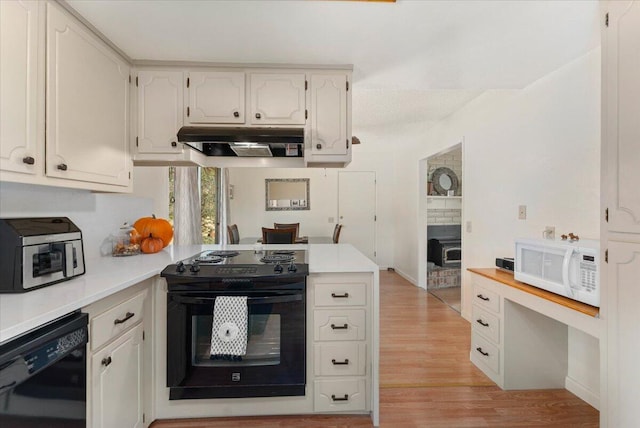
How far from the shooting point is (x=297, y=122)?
2016mm

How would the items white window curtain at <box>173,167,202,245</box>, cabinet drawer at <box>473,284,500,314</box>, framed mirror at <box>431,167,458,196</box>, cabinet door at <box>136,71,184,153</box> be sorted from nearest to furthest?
cabinet door at <box>136,71,184,153</box> < cabinet drawer at <box>473,284,500,314</box> < white window curtain at <box>173,167,202,245</box> < framed mirror at <box>431,167,458,196</box>

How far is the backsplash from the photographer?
4.49 feet

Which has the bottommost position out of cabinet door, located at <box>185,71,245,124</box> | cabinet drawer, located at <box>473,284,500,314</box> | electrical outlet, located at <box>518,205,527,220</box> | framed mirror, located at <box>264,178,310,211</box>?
cabinet drawer, located at <box>473,284,500,314</box>

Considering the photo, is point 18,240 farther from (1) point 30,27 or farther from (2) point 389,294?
(2) point 389,294

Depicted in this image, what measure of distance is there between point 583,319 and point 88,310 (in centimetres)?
231

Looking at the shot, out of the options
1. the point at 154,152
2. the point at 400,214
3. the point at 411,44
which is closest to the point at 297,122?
the point at 411,44

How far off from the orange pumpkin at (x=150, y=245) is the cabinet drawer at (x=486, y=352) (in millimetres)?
2570

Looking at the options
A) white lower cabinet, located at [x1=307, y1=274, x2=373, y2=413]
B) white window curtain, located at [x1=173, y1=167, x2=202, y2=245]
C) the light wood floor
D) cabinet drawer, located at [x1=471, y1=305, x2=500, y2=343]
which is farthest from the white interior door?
white lower cabinet, located at [x1=307, y1=274, x2=373, y2=413]

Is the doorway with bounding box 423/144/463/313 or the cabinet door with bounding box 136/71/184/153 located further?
the doorway with bounding box 423/144/463/313

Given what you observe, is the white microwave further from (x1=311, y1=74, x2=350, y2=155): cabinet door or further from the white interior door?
the white interior door

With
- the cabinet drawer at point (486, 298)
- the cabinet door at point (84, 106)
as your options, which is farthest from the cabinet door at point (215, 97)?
the cabinet drawer at point (486, 298)

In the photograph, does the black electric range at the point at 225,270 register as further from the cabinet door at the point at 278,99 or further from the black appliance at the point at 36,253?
the cabinet door at the point at 278,99

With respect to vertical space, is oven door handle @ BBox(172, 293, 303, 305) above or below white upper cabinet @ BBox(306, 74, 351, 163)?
below

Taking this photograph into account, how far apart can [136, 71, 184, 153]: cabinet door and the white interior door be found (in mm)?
4031
